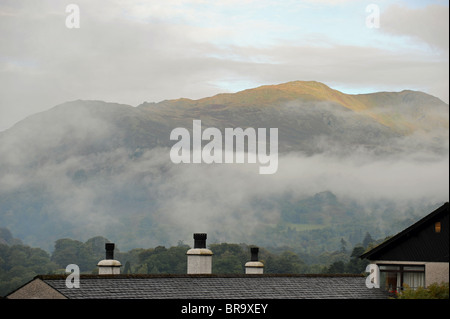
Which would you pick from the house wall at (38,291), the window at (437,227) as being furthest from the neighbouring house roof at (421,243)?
the house wall at (38,291)

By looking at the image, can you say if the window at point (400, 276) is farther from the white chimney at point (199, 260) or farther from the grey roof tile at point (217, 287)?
the white chimney at point (199, 260)

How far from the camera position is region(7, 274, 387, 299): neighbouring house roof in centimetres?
3859

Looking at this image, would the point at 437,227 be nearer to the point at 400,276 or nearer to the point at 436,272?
the point at 436,272

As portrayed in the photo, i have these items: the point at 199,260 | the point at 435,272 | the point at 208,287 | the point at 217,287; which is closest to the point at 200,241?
the point at 199,260

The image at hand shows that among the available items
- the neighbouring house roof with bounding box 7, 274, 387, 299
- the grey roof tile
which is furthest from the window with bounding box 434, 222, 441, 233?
the grey roof tile

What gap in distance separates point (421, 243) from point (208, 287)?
14.7m

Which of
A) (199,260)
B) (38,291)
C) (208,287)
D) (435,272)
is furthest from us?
(199,260)

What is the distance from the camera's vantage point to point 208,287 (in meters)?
43.2

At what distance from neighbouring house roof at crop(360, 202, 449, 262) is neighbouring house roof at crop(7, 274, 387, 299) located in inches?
109

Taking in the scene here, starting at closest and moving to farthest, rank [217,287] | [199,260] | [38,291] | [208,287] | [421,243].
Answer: [38,291] → [208,287] → [217,287] → [421,243] → [199,260]

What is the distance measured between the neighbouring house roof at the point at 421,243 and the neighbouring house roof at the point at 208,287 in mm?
2764

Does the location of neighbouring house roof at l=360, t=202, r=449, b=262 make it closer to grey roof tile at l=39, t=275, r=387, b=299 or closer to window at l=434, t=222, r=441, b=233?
window at l=434, t=222, r=441, b=233
